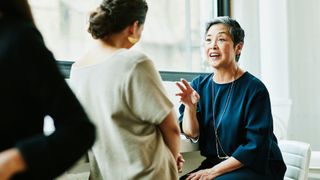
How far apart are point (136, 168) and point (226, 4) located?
2.16 meters

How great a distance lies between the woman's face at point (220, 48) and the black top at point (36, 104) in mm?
1340

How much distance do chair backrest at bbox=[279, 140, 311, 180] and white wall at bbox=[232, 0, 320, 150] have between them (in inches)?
40.6

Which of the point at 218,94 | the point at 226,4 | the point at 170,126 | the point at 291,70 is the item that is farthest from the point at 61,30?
the point at 291,70

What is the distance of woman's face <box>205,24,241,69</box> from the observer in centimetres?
201

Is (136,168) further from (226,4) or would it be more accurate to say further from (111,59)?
(226,4)

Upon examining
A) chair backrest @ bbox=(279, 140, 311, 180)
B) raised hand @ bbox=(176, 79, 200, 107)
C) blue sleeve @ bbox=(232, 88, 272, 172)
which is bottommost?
chair backrest @ bbox=(279, 140, 311, 180)

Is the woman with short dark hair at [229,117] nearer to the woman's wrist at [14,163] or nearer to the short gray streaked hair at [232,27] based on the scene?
the short gray streaked hair at [232,27]

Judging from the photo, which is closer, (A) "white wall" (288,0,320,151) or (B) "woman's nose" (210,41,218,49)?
(B) "woman's nose" (210,41,218,49)

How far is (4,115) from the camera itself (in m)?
0.73

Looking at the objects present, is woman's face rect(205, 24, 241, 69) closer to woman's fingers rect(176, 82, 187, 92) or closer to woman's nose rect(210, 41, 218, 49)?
woman's nose rect(210, 41, 218, 49)

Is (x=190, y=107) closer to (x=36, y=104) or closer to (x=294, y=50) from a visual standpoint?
(x=36, y=104)

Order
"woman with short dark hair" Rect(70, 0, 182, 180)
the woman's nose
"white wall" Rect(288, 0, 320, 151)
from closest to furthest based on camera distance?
"woman with short dark hair" Rect(70, 0, 182, 180)
the woman's nose
"white wall" Rect(288, 0, 320, 151)

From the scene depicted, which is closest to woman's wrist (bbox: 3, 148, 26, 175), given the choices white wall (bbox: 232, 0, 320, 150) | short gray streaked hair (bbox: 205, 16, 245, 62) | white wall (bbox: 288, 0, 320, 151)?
short gray streaked hair (bbox: 205, 16, 245, 62)

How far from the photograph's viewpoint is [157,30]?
2.72 m
